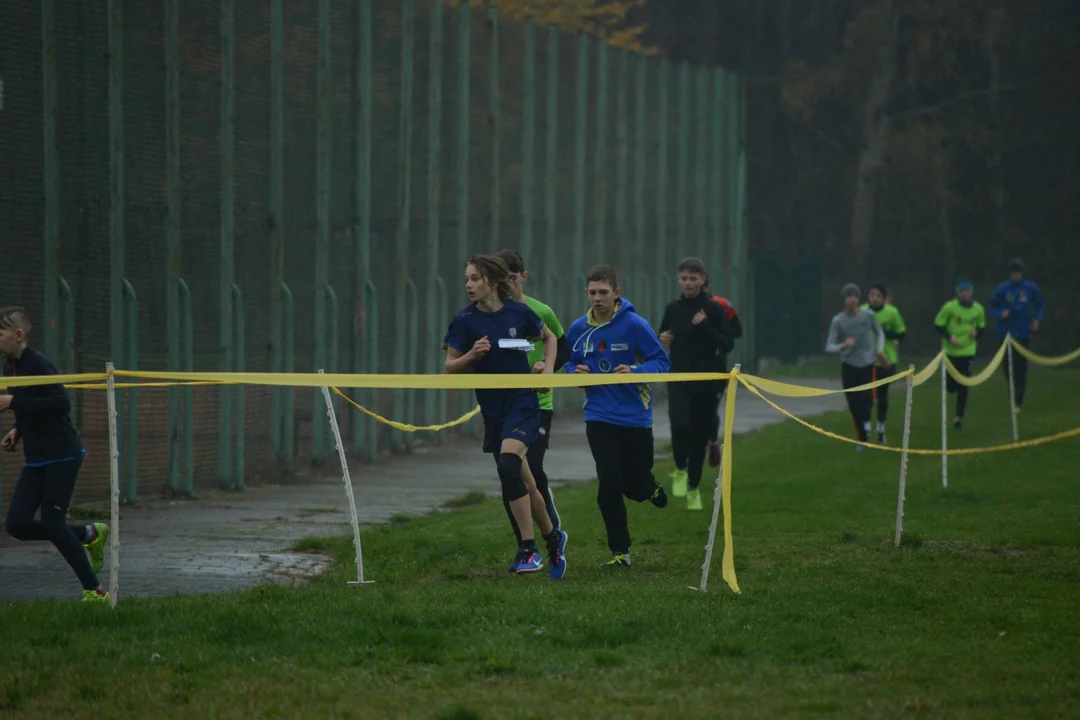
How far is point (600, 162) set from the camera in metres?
27.0

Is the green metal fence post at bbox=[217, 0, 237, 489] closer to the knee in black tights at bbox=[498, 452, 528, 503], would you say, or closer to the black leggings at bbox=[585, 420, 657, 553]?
the black leggings at bbox=[585, 420, 657, 553]

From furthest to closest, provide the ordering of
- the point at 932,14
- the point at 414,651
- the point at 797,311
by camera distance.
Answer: the point at 932,14 → the point at 797,311 → the point at 414,651

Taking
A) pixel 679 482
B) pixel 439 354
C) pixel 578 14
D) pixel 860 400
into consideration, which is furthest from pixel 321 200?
pixel 578 14

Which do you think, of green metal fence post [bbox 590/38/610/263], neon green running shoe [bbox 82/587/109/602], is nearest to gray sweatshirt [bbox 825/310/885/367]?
green metal fence post [bbox 590/38/610/263]

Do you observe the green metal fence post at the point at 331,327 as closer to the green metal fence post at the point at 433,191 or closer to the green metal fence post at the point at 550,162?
the green metal fence post at the point at 433,191

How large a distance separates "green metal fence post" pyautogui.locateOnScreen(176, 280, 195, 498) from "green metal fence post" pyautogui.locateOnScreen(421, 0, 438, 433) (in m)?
5.53

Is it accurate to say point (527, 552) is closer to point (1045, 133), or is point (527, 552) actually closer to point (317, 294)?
point (317, 294)

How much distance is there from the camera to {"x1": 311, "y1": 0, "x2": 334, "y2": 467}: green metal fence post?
18.2 meters

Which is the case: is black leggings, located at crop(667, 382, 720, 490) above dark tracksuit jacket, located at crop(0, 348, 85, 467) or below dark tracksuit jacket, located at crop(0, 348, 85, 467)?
below

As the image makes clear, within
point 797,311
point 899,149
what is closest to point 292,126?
point 797,311

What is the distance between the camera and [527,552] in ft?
33.3

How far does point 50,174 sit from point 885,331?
37.3 feet

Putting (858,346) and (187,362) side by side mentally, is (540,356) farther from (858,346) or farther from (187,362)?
(858,346)

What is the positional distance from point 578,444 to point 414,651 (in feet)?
45.0
